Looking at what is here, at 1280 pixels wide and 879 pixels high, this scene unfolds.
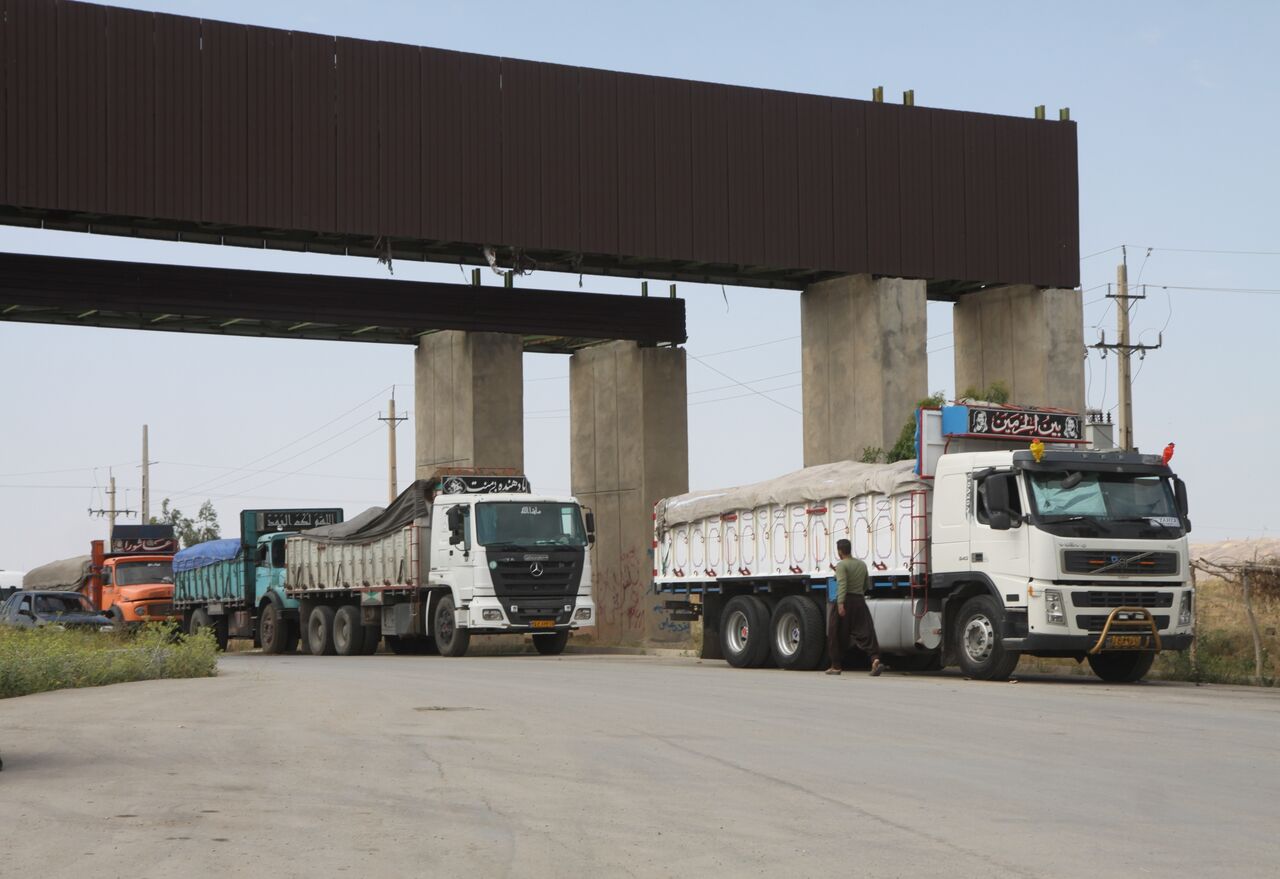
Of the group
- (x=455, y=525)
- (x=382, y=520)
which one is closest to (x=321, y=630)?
(x=382, y=520)

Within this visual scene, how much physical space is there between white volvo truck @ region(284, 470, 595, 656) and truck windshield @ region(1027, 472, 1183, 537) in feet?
37.8

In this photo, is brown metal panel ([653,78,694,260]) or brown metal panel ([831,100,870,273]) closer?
brown metal panel ([653,78,694,260])

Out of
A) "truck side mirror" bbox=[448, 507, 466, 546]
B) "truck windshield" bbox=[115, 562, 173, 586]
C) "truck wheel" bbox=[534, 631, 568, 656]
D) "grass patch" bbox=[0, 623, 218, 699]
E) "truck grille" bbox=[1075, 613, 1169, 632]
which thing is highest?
"truck side mirror" bbox=[448, 507, 466, 546]

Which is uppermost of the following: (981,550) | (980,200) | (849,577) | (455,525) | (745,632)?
(980,200)

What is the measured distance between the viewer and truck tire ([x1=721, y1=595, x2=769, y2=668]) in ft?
81.8

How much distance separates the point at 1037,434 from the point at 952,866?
50.0ft

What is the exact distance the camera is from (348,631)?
3412cm

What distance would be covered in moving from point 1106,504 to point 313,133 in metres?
19.6

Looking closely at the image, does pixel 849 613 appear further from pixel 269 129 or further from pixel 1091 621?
pixel 269 129

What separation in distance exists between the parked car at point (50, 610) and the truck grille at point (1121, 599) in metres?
23.2

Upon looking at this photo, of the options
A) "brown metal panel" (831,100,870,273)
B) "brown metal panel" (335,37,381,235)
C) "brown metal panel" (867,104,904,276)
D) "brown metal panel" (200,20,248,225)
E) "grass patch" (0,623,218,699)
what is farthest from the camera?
"brown metal panel" (867,104,904,276)

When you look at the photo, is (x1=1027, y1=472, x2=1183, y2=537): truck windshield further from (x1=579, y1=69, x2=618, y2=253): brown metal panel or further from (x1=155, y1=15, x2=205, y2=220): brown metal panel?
(x1=155, y1=15, x2=205, y2=220): brown metal panel

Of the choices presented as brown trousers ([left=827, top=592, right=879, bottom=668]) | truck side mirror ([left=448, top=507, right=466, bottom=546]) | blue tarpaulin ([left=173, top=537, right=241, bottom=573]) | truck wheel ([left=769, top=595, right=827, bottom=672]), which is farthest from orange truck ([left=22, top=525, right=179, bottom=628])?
brown trousers ([left=827, top=592, right=879, bottom=668])

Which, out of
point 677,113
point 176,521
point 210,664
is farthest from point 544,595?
point 176,521
